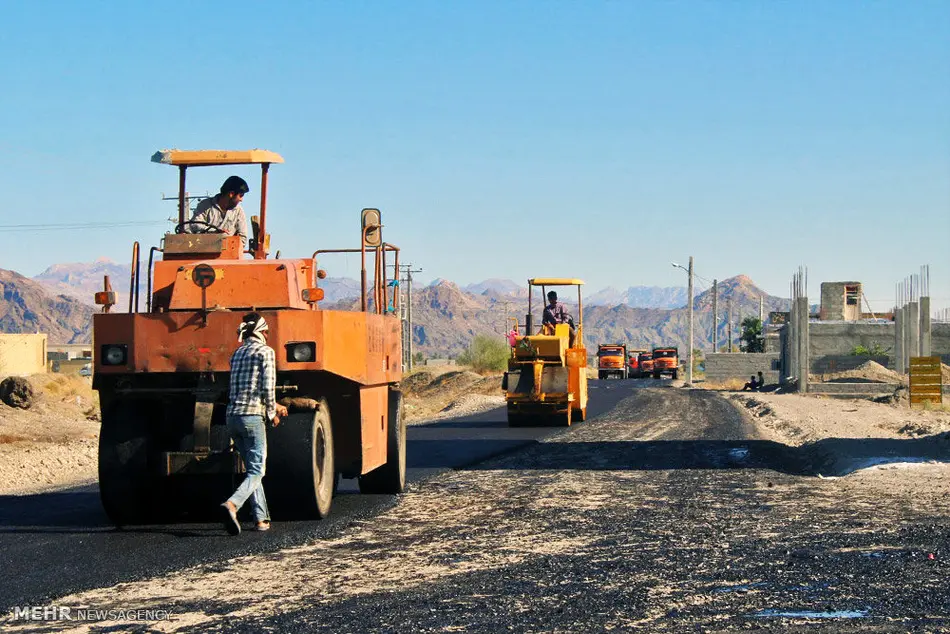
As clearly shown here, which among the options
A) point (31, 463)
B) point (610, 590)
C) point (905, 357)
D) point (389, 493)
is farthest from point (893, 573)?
point (905, 357)

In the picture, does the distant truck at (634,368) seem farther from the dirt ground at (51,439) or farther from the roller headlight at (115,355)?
the roller headlight at (115,355)

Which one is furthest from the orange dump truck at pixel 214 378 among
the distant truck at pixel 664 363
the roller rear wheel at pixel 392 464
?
the distant truck at pixel 664 363

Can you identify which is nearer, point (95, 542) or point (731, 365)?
point (95, 542)

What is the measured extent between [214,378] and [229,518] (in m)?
1.25

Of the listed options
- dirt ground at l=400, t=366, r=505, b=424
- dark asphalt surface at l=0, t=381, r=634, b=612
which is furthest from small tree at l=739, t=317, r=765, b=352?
dark asphalt surface at l=0, t=381, r=634, b=612

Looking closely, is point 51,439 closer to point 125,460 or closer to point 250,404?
point 125,460

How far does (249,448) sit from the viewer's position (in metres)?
9.50

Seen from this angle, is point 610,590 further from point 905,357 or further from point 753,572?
point 905,357

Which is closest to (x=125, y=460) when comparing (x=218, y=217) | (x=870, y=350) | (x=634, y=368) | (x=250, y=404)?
(x=250, y=404)

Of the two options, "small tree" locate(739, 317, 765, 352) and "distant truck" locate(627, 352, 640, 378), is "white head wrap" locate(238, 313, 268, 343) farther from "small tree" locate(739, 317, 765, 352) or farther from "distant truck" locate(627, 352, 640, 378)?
"small tree" locate(739, 317, 765, 352)

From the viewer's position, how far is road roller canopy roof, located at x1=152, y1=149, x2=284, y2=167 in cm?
1148

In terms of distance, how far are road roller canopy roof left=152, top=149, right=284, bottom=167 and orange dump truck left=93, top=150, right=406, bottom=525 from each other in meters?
0.43

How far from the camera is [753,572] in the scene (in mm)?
7789

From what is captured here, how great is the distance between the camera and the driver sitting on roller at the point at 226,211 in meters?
11.0
